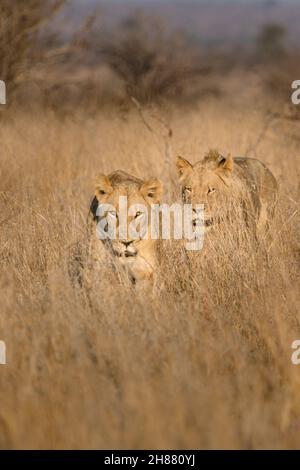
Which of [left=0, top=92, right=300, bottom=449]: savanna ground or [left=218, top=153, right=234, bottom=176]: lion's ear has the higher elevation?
[left=218, top=153, right=234, bottom=176]: lion's ear

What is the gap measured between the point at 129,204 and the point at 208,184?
1075 mm

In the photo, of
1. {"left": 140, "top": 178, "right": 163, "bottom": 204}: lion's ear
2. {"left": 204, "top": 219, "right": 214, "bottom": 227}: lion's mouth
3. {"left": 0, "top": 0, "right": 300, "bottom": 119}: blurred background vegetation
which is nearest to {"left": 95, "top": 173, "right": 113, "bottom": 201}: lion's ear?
{"left": 140, "top": 178, "right": 163, "bottom": 204}: lion's ear

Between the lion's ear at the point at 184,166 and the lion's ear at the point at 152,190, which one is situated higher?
the lion's ear at the point at 184,166

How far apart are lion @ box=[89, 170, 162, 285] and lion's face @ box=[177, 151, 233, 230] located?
574 mm

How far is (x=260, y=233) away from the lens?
20.9 feet

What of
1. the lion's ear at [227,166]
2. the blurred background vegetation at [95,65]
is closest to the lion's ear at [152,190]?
the lion's ear at [227,166]

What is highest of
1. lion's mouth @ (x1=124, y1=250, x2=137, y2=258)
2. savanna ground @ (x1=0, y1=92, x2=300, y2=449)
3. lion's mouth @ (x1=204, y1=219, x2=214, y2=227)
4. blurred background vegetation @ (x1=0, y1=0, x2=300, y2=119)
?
blurred background vegetation @ (x1=0, y1=0, x2=300, y2=119)

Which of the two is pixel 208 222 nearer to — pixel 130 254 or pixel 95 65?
pixel 130 254

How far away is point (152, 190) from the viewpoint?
552cm

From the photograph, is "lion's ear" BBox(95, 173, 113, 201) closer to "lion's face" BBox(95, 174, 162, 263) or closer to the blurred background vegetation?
"lion's face" BBox(95, 174, 162, 263)

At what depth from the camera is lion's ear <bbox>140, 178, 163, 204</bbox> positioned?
17.9 ft

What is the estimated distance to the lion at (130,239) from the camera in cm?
529

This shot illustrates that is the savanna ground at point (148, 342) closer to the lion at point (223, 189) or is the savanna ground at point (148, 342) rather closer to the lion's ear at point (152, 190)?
the lion at point (223, 189)

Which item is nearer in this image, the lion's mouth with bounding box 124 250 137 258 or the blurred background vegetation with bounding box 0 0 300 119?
the lion's mouth with bounding box 124 250 137 258
